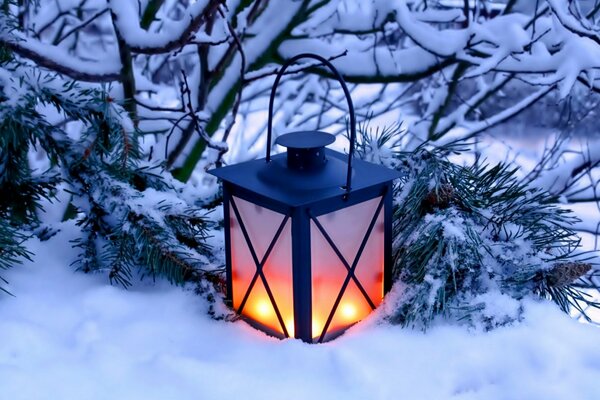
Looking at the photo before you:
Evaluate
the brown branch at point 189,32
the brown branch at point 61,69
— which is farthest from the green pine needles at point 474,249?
the brown branch at point 61,69

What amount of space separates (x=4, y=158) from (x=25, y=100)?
0.12 m

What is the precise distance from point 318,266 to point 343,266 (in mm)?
47

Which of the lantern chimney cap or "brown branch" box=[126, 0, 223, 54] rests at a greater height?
"brown branch" box=[126, 0, 223, 54]

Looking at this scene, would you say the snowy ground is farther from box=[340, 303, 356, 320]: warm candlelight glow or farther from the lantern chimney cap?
the lantern chimney cap

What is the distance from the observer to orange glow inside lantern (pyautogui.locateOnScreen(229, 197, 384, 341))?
0.85 metres

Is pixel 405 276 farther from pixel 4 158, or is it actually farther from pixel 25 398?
pixel 4 158

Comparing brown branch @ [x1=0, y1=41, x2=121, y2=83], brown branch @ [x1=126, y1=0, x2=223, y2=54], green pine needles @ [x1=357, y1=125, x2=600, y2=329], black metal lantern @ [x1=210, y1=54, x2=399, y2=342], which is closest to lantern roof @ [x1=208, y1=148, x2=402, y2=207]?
black metal lantern @ [x1=210, y1=54, x2=399, y2=342]

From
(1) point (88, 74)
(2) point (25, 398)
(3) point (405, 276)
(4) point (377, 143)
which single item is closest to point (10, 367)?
(2) point (25, 398)

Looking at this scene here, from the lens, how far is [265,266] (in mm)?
898

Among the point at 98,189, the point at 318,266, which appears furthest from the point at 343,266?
the point at 98,189

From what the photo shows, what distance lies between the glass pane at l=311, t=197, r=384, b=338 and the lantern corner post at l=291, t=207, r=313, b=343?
0.02 m

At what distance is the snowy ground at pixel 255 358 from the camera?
749 mm

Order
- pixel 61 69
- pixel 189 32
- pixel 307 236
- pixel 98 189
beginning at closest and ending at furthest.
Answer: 1. pixel 307 236
2. pixel 98 189
3. pixel 189 32
4. pixel 61 69

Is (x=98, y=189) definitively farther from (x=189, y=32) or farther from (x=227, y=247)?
(x=189, y=32)
